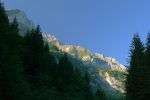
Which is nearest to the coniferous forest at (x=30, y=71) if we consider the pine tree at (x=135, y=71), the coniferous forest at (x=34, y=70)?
the coniferous forest at (x=34, y=70)

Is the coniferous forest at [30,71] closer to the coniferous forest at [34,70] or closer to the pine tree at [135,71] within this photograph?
the coniferous forest at [34,70]

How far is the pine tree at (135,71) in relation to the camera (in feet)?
163

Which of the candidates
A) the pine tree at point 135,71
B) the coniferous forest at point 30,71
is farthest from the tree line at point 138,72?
the coniferous forest at point 30,71

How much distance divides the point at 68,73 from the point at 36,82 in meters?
22.0

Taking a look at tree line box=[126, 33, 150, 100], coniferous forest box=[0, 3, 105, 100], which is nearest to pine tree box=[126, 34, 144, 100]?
tree line box=[126, 33, 150, 100]

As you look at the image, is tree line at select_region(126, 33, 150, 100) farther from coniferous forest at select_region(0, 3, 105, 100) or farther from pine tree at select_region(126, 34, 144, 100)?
coniferous forest at select_region(0, 3, 105, 100)

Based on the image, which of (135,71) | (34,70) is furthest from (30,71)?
(135,71)

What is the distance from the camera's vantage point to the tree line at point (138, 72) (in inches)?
Answer: 1897

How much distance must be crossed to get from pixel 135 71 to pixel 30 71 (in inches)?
685

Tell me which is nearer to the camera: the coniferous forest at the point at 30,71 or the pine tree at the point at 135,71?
the coniferous forest at the point at 30,71

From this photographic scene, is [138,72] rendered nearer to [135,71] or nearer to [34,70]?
[135,71]

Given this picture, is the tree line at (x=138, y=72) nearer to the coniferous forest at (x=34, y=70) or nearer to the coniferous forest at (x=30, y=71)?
the coniferous forest at (x=34, y=70)

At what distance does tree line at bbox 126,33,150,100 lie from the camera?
158 ft

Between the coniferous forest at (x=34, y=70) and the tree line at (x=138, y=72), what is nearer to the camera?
the coniferous forest at (x=34, y=70)
